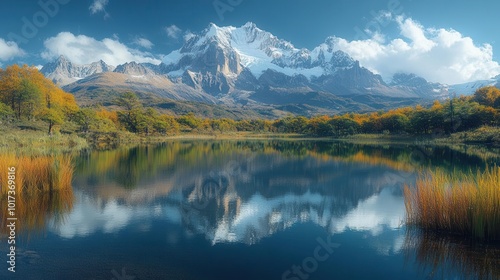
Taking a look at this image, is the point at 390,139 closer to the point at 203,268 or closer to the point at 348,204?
the point at 348,204

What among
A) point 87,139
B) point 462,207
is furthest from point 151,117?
point 462,207

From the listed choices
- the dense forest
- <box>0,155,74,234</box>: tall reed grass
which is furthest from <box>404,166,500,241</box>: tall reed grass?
the dense forest

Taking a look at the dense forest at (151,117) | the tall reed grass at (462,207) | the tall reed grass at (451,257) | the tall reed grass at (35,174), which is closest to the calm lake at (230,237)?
the tall reed grass at (451,257)

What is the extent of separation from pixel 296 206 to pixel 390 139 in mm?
78635

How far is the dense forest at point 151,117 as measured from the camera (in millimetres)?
50938

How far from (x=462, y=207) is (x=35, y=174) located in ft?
58.9

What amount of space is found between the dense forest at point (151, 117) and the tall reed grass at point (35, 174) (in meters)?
37.6

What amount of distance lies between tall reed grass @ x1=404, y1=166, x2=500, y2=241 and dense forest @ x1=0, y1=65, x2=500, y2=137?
51.7 m

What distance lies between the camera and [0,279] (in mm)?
8234

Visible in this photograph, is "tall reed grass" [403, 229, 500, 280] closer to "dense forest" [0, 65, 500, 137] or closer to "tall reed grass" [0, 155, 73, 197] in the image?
"tall reed grass" [0, 155, 73, 197]

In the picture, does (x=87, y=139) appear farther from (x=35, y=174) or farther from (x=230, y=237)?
(x=230, y=237)

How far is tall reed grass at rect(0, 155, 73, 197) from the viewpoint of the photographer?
1450 centimetres

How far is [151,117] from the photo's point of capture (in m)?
85.9

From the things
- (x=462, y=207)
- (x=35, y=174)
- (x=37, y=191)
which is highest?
(x=462, y=207)
